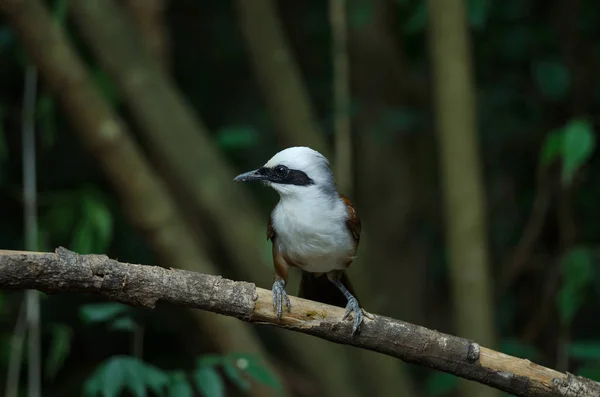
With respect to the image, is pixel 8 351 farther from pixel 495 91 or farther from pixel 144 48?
pixel 495 91

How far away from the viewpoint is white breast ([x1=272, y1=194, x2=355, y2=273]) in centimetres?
306

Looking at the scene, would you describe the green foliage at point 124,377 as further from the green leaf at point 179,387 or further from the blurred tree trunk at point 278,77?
the blurred tree trunk at point 278,77

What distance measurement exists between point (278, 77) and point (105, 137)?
1.07 metres

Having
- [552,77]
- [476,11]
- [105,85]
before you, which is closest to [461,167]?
[476,11]

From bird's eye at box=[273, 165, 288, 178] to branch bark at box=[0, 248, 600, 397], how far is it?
2.55 ft

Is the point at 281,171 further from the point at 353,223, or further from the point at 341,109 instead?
the point at 341,109

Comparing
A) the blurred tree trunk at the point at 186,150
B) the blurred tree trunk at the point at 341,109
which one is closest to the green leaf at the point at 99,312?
the blurred tree trunk at the point at 186,150

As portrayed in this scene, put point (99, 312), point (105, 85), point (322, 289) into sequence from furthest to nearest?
point (105, 85), point (322, 289), point (99, 312)

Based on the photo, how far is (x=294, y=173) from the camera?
3.09 metres

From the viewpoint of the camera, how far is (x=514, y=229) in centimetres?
542

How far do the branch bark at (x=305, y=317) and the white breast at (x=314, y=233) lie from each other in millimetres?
646

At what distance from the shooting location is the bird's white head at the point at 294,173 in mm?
3074

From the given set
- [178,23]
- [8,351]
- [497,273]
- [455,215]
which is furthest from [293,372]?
[178,23]

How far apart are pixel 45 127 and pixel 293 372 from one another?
2.67 metres
